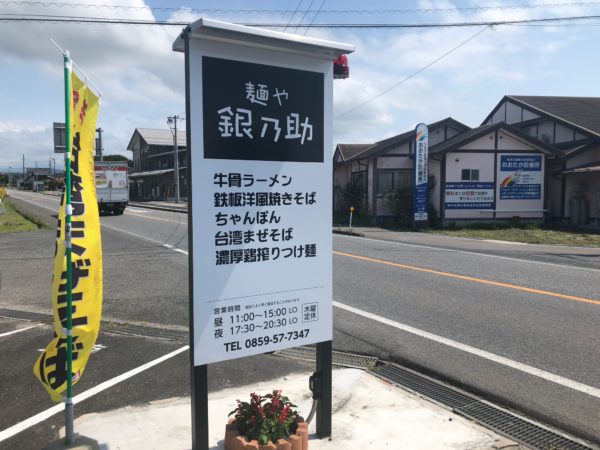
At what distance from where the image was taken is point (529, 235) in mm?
19766

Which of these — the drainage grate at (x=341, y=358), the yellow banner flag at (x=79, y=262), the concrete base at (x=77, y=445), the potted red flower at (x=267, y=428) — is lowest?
the drainage grate at (x=341, y=358)

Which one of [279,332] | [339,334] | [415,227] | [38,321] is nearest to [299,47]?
[279,332]

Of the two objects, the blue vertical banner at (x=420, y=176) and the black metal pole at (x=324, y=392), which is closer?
the black metal pole at (x=324, y=392)

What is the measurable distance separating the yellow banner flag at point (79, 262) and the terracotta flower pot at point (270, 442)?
101 centimetres

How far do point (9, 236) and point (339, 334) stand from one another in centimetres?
1587

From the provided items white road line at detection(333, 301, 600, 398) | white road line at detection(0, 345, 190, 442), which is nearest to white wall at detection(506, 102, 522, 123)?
white road line at detection(333, 301, 600, 398)

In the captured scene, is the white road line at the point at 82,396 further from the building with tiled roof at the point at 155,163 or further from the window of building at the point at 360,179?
the building with tiled roof at the point at 155,163

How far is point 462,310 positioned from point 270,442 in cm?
483

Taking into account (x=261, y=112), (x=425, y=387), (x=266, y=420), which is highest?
(x=261, y=112)

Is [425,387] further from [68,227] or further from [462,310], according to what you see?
[68,227]

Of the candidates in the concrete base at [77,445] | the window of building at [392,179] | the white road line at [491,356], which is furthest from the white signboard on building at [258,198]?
the window of building at [392,179]

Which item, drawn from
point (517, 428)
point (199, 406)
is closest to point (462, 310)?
point (517, 428)

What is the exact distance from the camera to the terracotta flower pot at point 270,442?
2.92 meters

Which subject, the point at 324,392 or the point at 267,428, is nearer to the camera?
the point at 267,428
